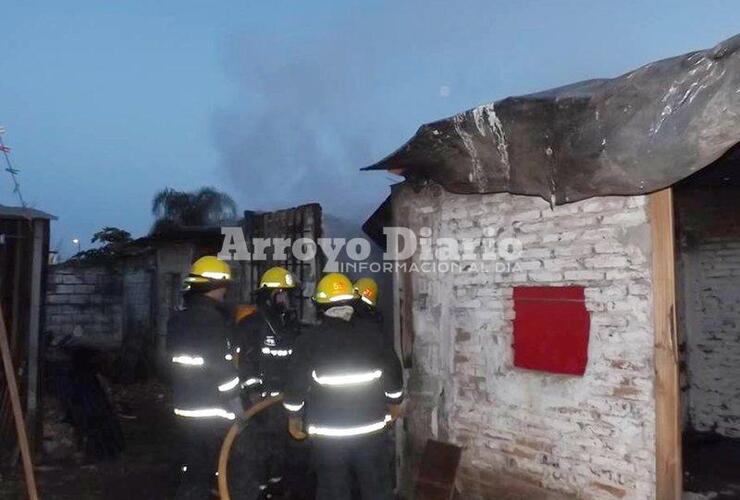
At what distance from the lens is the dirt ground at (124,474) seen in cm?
698

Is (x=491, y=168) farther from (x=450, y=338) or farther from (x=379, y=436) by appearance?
(x=379, y=436)

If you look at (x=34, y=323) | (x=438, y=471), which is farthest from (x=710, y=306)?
(x=34, y=323)

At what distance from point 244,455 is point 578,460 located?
9.46ft

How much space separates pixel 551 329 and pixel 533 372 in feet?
1.32

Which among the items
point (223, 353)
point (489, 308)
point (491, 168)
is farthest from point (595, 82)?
point (223, 353)

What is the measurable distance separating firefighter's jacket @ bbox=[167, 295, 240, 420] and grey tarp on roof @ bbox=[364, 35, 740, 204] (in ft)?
7.05

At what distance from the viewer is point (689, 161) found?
4145 millimetres

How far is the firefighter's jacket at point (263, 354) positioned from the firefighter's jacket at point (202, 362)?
793 mm

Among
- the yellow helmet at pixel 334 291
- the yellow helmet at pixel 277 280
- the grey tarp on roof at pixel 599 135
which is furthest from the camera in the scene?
the yellow helmet at pixel 277 280

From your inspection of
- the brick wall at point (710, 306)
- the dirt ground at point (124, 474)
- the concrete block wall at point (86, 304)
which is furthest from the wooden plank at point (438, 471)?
the concrete block wall at point (86, 304)

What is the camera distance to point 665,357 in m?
4.66

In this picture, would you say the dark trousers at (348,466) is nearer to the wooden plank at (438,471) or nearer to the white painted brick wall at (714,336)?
the wooden plank at (438,471)

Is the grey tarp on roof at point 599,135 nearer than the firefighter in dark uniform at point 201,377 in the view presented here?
Yes

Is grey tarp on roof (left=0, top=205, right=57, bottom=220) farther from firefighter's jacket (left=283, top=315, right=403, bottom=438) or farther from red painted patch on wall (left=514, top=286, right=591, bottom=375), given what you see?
red painted patch on wall (left=514, top=286, right=591, bottom=375)
